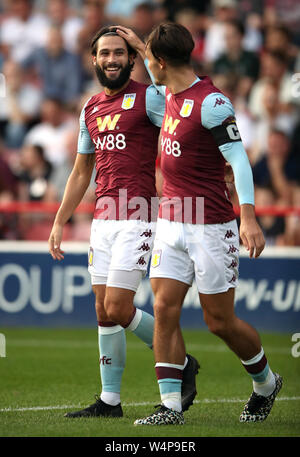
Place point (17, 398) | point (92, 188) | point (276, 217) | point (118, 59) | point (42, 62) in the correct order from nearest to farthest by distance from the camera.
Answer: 1. point (118, 59)
2. point (17, 398)
3. point (276, 217)
4. point (92, 188)
5. point (42, 62)

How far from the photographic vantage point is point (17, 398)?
6926 millimetres

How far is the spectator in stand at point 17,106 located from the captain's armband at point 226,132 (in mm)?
9602

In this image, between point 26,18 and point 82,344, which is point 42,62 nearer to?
point 26,18

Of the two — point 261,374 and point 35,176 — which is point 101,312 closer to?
point 261,374

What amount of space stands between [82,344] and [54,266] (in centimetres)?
129

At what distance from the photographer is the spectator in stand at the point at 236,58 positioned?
46.5 feet

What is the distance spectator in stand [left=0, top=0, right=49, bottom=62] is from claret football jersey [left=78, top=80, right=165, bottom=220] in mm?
9733

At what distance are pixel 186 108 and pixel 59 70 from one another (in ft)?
32.1

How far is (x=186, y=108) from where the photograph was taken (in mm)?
5645

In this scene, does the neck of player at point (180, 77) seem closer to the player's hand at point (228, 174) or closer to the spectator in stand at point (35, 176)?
the player's hand at point (228, 174)

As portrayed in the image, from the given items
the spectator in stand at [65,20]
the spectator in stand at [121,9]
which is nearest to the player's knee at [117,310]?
the spectator in stand at [65,20]

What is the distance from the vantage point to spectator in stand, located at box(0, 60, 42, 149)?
48.6ft

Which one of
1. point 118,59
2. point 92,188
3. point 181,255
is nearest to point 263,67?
point 92,188

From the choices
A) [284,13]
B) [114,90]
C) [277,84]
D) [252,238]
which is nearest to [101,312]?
[252,238]
